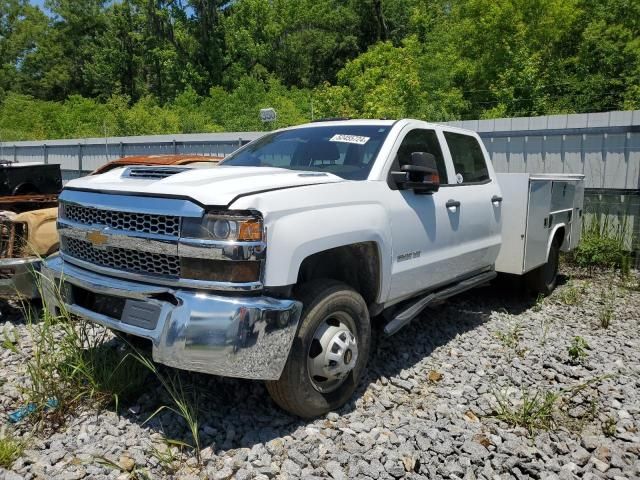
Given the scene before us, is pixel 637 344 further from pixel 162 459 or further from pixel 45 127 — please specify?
pixel 45 127

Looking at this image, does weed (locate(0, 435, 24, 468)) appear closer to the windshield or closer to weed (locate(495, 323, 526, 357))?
the windshield

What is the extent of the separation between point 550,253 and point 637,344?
171 centimetres

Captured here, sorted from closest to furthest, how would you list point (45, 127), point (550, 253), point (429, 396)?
1. point (429, 396)
2. point (550, 253)
3. point (45, 127)

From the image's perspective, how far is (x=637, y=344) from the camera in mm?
4961

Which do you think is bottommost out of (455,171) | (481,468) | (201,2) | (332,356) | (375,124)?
(481,468)

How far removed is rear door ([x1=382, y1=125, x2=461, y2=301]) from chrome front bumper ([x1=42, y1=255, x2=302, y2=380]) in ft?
3.75

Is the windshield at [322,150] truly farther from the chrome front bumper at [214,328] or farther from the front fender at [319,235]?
the chrome front bumper at [214,328]

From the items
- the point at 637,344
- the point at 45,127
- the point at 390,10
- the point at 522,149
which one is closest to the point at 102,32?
the point at 45,127

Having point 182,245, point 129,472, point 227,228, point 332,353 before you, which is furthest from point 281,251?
point 129,472

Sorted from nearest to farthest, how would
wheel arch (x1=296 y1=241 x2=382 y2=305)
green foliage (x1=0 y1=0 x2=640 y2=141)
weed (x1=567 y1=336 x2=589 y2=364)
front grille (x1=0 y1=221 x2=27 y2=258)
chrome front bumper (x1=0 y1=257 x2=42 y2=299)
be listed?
wheel arch (x1=296 y1=241 x2=382 y2=305), weed (x1=567 y1=336 x2=589 y2=364), chrome front bumper (x1=0 y1=257 x2=42 y2=299), front grille (x1=0 y1=221 x2=27 y2=258), green foliage (x1=0 y1=0 x2=640 y2=141)

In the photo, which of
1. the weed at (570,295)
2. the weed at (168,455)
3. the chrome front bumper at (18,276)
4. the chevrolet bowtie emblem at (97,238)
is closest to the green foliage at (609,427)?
the weed at (168,455)

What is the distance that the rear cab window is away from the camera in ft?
16.4

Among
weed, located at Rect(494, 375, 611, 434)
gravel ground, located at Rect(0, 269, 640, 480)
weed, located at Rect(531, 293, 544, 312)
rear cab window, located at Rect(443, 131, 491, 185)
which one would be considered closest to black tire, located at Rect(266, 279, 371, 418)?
gravel ground, located at Rect(0, 269, 640, 480)

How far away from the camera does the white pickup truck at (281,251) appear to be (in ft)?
9.48
